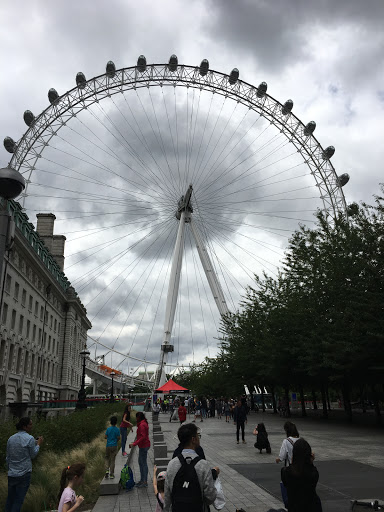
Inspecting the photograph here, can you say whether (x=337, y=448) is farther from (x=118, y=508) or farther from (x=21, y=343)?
(x=21, y=343)

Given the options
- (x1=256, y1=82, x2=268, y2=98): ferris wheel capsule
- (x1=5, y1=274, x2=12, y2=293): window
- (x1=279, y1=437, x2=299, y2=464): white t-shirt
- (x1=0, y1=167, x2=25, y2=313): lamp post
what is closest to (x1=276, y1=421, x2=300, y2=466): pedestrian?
(x1=279, y1=437, x2=299, y2=464): white t-shirt

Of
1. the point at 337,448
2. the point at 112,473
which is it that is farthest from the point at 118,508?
the point at 337,448

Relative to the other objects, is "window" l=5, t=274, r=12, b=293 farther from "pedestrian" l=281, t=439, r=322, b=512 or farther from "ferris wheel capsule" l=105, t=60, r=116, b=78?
"pedestrian" l=281, t=439, r=322, b=512

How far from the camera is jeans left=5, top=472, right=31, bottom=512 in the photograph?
7848 mm

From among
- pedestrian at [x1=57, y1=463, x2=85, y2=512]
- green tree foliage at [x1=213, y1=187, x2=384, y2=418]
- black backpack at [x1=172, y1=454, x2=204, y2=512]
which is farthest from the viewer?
green tree foliage at [x1=213, y1=187, x2=384, y2=418]

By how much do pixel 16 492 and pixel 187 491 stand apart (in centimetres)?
454

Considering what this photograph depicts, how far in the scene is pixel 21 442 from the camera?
26.0ft

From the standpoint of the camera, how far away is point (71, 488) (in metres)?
6.34

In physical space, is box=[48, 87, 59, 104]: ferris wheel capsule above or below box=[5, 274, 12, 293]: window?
above

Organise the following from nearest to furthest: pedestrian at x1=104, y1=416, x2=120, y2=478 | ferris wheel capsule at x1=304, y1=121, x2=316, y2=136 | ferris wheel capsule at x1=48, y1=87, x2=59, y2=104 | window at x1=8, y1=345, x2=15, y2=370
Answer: pedestrian at x1=104, y1=416, x2=120, y2=478 < ferris wheel capsule at x1=48, y1=87, x2=59, y2=104 < window at x1=8, y1=345, x2=15, y2=370 < ferris wheel capsule at x1=304, y1=121, x2=316, y2=136

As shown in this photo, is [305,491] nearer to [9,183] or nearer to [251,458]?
[9,183]

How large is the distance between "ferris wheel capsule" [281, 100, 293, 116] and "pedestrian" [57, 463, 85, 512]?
166 ft

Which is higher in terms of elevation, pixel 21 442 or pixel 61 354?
pixel 61 354

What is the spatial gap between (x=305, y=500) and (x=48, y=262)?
2468 inches
